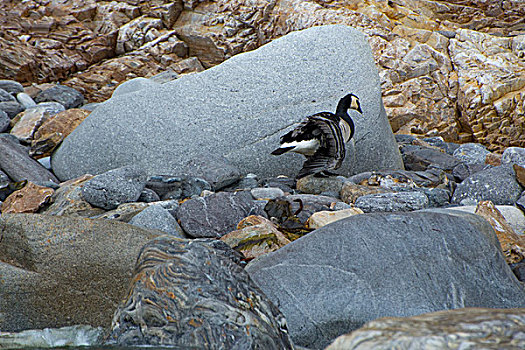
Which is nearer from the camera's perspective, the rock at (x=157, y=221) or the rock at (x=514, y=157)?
the rock at (x=157, y=221)

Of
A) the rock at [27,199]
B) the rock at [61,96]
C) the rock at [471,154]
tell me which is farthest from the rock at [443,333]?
the rock at [61,96]

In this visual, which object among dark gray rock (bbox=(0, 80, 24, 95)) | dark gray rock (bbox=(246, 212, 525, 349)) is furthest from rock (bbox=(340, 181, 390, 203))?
dark gray rock (bbox=(0, 80, 24, 95))

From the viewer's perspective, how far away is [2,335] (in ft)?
5.75

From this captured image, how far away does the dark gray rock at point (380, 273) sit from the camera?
6.23ft

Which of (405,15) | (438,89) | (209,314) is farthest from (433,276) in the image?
(405,15)

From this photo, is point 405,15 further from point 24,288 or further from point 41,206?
point 24,288

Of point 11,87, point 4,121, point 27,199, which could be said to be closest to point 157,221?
point 27,199

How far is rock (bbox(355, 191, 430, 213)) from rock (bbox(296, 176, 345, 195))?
22.2 inches

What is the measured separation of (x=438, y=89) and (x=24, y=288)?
24.5 ft

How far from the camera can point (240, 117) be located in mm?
4762

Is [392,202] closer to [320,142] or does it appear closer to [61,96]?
[320,142]

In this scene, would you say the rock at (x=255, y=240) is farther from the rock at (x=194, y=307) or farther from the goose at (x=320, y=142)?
the goose at (x=320, y=142)

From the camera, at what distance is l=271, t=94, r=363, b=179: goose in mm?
4078

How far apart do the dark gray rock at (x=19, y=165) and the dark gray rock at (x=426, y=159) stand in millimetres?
3847
